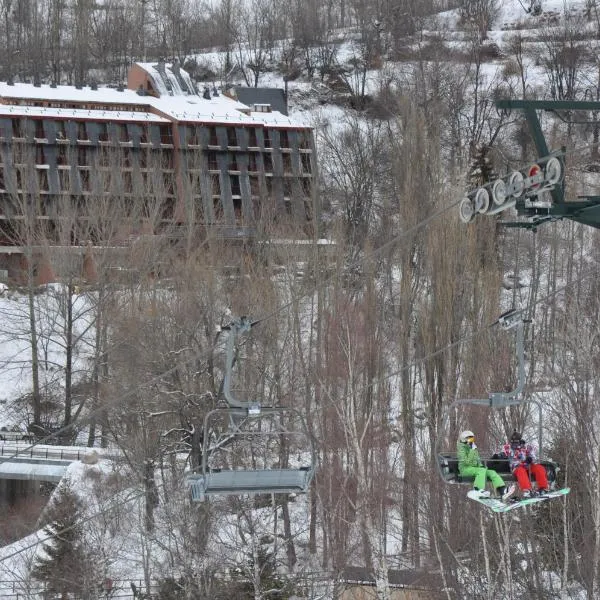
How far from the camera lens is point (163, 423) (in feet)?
92.8

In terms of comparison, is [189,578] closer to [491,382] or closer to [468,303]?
[491,382]

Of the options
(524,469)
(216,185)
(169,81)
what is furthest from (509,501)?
(169,81)

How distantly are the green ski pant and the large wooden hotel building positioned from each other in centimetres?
2336

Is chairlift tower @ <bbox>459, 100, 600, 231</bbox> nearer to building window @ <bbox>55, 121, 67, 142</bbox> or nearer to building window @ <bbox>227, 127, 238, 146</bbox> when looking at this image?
building window @ <bbox>55, 121, 67, 142</bbox>

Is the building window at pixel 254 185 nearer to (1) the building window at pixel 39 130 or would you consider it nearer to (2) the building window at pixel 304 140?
(2) the building window at pixel 304 140

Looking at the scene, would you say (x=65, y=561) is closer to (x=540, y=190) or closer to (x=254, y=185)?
(x=540, y=190)

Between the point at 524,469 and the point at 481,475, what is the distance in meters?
0.44

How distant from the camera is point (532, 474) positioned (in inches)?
447

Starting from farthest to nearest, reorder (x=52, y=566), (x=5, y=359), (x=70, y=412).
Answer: (x=5, y=359), (x=70, y=412), (x=52, y=566)

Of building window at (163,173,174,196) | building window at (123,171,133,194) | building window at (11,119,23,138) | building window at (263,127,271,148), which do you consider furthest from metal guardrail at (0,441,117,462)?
building window at (263,127,271,148)

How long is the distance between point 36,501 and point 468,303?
39.9 feet

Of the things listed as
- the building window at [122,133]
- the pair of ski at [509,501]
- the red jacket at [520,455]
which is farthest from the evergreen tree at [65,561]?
the building window at [122,133]

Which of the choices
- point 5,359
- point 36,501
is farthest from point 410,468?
point 5,359

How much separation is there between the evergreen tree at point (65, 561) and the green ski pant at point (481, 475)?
1173 centimetres
